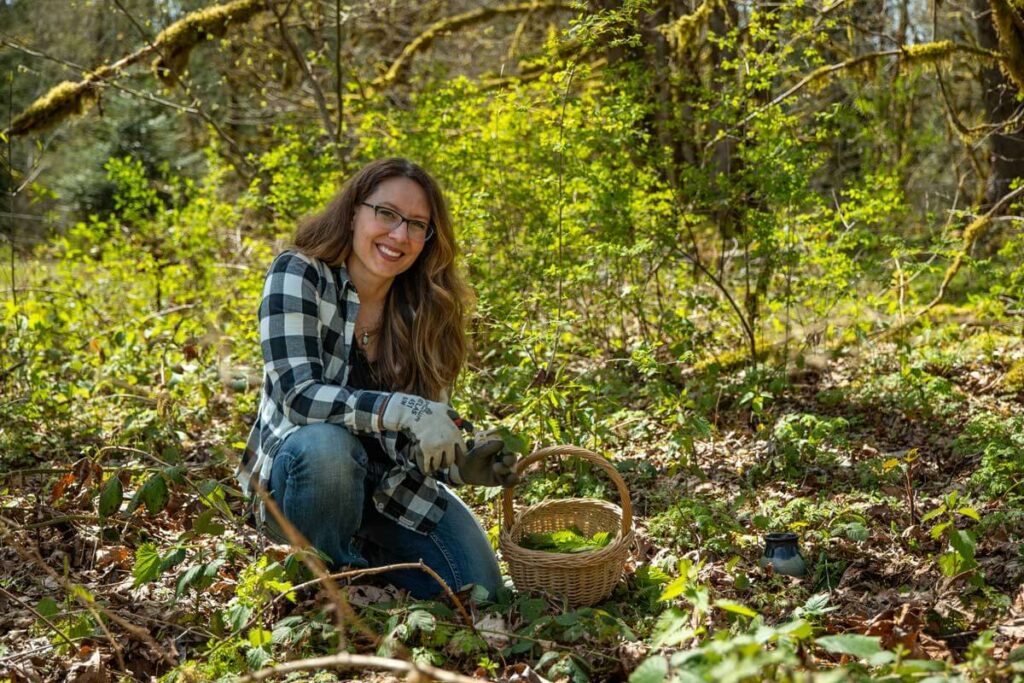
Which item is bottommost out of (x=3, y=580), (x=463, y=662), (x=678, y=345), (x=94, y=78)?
(x=463, y=662)

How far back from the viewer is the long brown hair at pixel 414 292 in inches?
121

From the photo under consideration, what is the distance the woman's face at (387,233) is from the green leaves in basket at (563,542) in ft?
3.38

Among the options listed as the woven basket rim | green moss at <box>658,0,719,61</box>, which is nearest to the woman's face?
the woven basket rim

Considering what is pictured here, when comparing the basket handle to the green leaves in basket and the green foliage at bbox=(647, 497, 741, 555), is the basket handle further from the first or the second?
the green foliage at bbox=(647, 497, 741, 555)

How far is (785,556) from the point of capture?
2.86 meters

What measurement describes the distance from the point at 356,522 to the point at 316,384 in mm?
469

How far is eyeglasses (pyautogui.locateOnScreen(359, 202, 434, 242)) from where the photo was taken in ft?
9.86

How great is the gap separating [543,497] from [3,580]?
6.48ft

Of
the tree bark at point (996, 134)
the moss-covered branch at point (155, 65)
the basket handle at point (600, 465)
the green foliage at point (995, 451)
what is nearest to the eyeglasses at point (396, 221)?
the basket handle at point (600, 465)

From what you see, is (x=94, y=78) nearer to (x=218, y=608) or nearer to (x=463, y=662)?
(x=218, y=608)

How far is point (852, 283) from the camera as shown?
16.0 ft

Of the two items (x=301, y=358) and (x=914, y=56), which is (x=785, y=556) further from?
(x=914, y=56)

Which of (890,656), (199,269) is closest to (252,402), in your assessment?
(199,269)

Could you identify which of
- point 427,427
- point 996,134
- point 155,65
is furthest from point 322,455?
point 996,134
